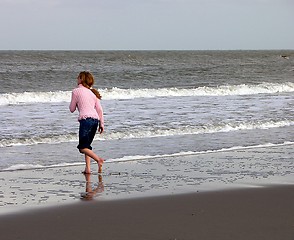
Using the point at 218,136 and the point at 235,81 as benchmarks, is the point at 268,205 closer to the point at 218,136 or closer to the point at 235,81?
the point at 218,136

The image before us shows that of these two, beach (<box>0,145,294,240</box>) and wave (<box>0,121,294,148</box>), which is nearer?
beach (<box>0,145,294,240</box>)

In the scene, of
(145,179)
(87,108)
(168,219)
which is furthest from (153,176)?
(168,219)

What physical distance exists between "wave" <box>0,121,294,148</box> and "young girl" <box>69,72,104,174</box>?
345 centimetres

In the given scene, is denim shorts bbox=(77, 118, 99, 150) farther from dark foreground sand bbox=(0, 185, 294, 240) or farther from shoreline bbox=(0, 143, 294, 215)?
dark foreground sand bbox=(0, 185, 294, 240)

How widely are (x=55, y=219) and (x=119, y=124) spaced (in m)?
10.0

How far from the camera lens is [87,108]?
10.2 metres

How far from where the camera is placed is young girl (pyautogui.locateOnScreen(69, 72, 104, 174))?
33.4ft

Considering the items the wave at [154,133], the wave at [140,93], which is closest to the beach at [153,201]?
the wave at [154,133]

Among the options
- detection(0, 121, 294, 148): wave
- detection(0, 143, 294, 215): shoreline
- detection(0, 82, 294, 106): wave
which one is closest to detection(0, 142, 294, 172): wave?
detection(0, 143, 294, 215): shoreline

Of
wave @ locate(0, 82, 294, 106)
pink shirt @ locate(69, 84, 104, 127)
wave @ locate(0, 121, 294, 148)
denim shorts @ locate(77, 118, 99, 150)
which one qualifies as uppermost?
pink shirt @ locate(69, 84, 104, 127)

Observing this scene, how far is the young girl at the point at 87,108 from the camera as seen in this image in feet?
33.4

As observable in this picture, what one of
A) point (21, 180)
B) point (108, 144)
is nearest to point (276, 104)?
point (108, 144)

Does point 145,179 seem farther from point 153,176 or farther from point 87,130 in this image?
point 87,130

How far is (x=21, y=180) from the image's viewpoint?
9.34 metres
